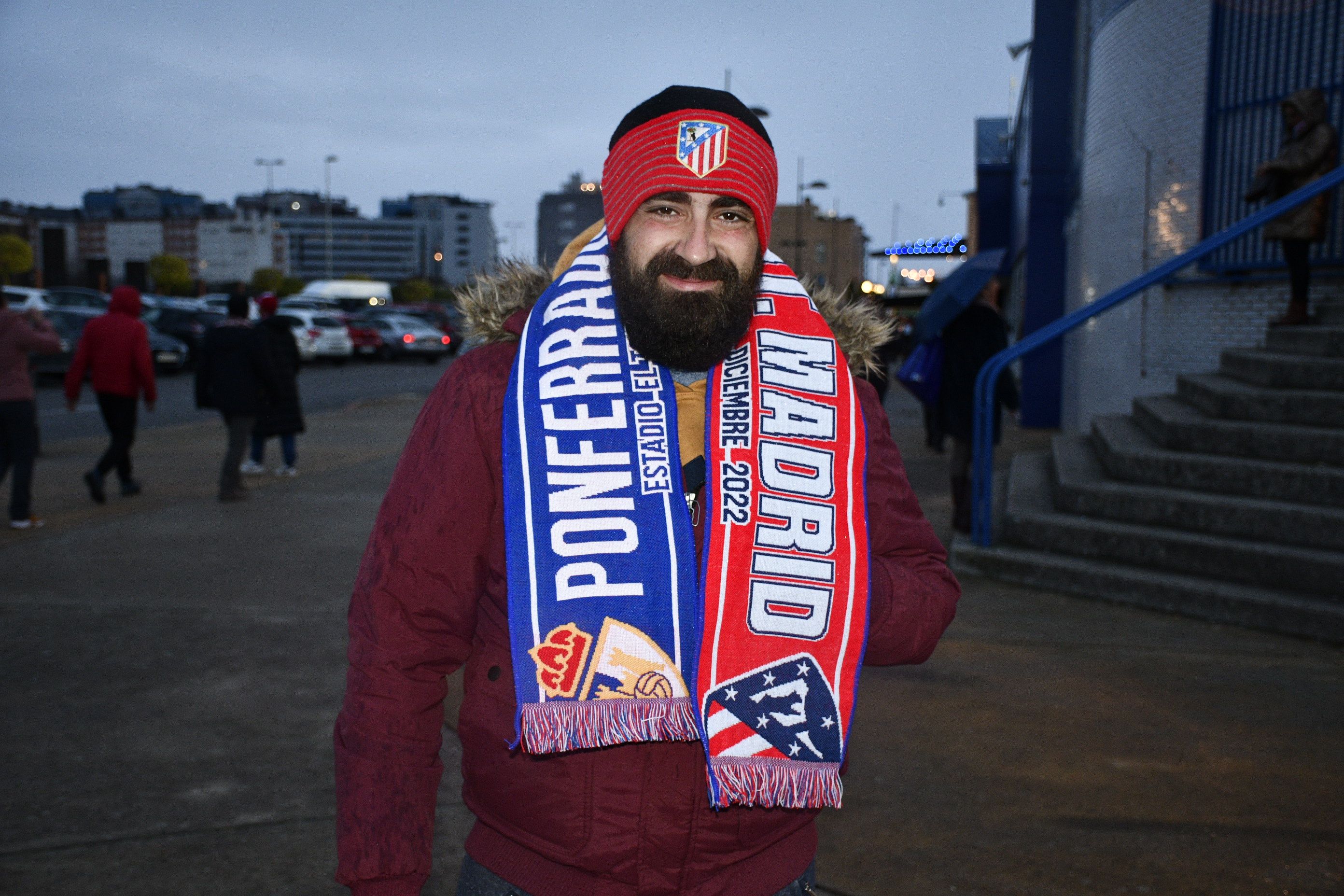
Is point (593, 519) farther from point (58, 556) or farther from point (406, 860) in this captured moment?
point (58, 556)

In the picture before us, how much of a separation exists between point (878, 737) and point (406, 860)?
2.91 meters

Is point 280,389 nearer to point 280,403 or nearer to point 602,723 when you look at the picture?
point 280,403

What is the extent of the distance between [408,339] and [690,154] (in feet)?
110

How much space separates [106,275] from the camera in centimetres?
6353

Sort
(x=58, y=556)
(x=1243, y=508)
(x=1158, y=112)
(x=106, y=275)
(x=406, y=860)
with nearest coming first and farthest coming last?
(x=406, y=860) < (x=1243, y=508) < (x=58, y=556) < (x=1158, y=112) < (x=106, y=275)

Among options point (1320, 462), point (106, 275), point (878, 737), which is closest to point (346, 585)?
point (878, 737)

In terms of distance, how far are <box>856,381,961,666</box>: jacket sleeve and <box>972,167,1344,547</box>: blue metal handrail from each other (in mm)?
4801

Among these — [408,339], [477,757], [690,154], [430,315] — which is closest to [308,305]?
[430,315]

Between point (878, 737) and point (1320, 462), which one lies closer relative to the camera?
point (878, 737)

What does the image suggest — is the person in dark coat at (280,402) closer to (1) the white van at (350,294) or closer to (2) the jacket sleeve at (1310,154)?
(2) the jacket sleeve at (1310,154)

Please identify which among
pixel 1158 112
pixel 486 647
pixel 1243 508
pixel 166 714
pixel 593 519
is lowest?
pixel 166 714

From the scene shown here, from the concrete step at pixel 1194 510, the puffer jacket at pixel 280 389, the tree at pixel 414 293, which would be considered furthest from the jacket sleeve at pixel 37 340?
the tree at pixel 414 293

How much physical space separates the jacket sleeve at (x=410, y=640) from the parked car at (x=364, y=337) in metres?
32.6

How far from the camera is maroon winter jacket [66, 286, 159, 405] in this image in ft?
30.0
